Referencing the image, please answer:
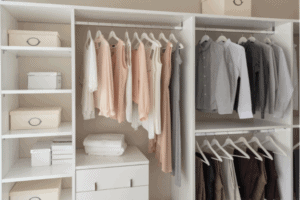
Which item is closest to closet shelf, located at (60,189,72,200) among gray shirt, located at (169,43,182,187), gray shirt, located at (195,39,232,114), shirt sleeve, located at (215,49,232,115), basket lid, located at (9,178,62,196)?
basket lid, located at (9,178,62,196)

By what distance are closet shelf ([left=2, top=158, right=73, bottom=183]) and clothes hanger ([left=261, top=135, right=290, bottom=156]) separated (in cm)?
193

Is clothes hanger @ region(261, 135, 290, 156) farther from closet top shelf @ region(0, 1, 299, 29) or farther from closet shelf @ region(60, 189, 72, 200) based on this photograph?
closet shelf @ region(60, 189, 72, 200)

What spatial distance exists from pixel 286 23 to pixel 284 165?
1.39 m

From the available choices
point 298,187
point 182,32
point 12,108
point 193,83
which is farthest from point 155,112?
point 298,187

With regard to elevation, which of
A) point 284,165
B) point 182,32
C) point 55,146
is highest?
point 182,32

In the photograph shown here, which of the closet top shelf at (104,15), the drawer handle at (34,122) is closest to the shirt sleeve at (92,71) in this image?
the closet top shelf at (104,15)

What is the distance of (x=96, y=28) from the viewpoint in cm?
261

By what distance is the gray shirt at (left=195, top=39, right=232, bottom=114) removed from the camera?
88.0 inches

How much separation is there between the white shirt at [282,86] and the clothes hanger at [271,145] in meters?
0.30

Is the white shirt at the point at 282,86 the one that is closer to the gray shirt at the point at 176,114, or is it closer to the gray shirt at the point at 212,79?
the gray shirt at the point at 212,79

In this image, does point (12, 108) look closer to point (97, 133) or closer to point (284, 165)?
point (97, 133)

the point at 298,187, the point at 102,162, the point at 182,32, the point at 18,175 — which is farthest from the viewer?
the point at 298,187

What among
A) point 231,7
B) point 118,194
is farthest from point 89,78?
point 231,7

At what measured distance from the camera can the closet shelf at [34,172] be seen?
198 cm
